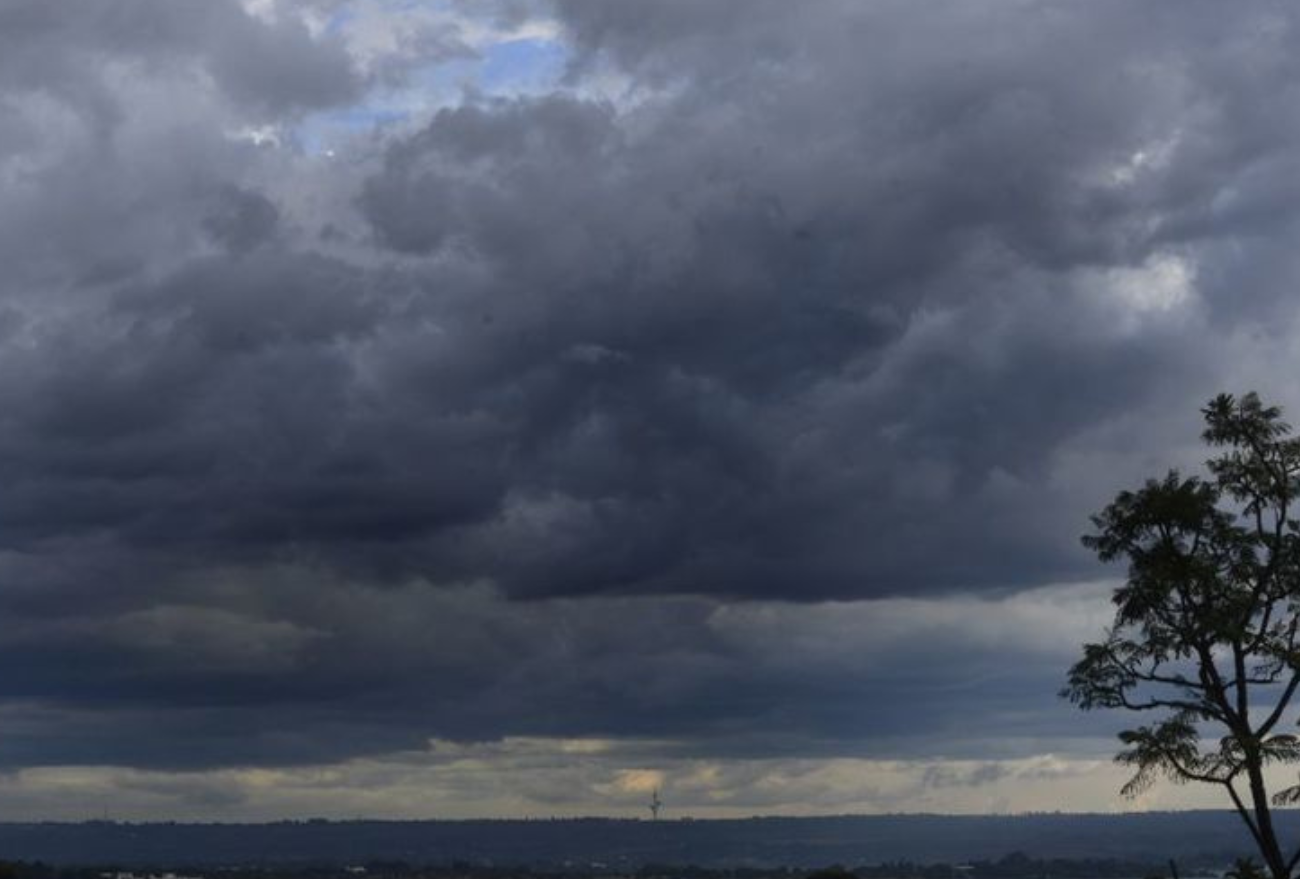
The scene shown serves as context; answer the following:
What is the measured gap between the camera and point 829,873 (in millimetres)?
111312

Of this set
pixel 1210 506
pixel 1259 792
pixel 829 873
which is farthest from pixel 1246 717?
pixel 829 873

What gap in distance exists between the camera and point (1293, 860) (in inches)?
1817

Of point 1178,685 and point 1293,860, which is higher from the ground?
point 1178,685

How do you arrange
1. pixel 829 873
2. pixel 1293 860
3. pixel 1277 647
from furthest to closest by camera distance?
1. pixel 829 873
2. pixel 1277 647
3. pixel 1293 860

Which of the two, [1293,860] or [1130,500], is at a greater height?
[1130,500]

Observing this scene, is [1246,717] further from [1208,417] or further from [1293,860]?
[1208,417]

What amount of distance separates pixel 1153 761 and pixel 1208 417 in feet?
29.5

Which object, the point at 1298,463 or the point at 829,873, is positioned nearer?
the point at 1298,463

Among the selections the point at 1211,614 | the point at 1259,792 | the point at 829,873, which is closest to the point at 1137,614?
the point at 1211,614

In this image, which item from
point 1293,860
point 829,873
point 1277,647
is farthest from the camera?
point 829,873

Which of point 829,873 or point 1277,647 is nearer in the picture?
point 1277,647

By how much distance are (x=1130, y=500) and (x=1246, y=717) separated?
6.19 meters

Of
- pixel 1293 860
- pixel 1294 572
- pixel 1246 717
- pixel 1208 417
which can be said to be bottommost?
pixel 1293 860

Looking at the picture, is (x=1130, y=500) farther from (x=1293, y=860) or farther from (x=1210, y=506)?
(x=1293, y=860)
